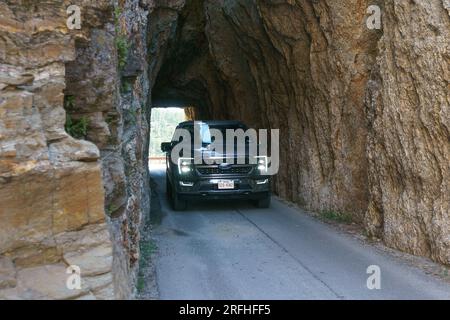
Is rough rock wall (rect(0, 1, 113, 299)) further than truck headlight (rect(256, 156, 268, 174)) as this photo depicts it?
No

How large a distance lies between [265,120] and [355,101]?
5842 mm

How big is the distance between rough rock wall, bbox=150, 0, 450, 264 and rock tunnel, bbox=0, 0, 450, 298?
1.1 inches

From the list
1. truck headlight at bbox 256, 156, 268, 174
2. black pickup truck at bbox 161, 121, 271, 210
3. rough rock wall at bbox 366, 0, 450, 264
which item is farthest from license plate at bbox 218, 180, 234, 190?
rough rock wall at bbox 366, 0, 450, 264

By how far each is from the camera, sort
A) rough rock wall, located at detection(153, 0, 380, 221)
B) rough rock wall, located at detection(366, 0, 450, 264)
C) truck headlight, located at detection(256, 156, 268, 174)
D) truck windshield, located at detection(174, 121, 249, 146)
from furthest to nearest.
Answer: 1. truck windshield, located at detection(174, 121, 249, 146)
2. truck headlight, located at detection(256, 156, 268, 174)
3. rough rock wall, located at detection(153, 0, 380, 221)
4. rough rock wall, located at detection(366, 0, 450, 264)

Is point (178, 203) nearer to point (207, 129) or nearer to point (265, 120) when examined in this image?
point (207, 129)

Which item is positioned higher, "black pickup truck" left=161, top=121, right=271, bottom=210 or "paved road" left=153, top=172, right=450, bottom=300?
"black pickup truck" left=161, top=121, right=271, bottom=210

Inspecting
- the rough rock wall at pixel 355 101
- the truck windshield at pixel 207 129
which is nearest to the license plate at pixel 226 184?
the truck windshield at pixel 207 129

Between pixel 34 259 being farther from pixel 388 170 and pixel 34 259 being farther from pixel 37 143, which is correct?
pixel 388 170

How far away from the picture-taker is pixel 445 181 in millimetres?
6527

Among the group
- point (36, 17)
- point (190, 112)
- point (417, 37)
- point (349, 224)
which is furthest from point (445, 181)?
point (190, 112)

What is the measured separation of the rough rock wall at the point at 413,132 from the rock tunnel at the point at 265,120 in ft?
0.07

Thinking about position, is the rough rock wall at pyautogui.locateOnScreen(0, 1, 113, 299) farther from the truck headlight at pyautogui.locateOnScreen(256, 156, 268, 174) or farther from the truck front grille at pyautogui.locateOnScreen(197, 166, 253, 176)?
the truck headlight at pyautogui.locateOnScreen(256, 156, 268, 174)

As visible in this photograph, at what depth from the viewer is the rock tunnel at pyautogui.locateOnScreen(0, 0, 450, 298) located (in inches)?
163

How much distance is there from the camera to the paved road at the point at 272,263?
5535mm
